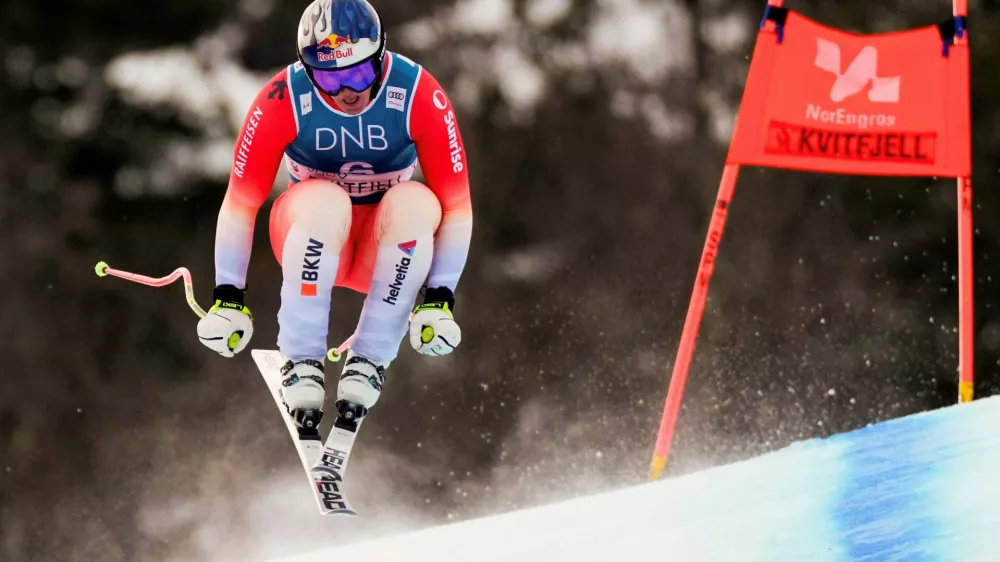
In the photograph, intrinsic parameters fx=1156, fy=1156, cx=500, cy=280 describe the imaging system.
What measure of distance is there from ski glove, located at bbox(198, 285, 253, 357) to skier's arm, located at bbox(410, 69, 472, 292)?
21.2 inches

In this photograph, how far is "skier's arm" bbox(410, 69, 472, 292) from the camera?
3.26 m

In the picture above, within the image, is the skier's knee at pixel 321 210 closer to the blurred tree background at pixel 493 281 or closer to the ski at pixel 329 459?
the ski at pixel 329 459

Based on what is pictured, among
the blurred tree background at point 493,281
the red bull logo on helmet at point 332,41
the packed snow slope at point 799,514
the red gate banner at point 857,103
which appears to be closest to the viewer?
the red bull logo on helmet at point 332,41

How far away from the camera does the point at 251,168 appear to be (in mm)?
3264

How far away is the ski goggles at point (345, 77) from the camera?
3082mm

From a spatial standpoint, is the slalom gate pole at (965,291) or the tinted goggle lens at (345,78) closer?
the tinted goggle lens at (345,78)

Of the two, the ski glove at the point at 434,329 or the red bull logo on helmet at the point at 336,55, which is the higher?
the red bull logo on helmet at the point at 336,55

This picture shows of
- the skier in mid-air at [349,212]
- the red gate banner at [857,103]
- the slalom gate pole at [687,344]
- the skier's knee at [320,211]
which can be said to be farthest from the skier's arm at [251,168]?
the red gate banner at [857,103]

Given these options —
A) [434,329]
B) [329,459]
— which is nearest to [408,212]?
[434,329]

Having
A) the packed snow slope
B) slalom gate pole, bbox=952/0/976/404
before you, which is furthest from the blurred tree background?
the packed snow slope

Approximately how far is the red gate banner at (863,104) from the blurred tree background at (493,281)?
401 cm

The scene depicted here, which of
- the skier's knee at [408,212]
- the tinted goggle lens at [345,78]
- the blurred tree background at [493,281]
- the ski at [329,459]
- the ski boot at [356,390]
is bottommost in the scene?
the blurred tree background at [493,281]

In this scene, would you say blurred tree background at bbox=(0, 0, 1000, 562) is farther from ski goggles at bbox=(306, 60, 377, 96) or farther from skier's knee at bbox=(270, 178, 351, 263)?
ski goggles at bbox=(306, 60, 377, 96)

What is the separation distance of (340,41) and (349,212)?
19.0 inches
